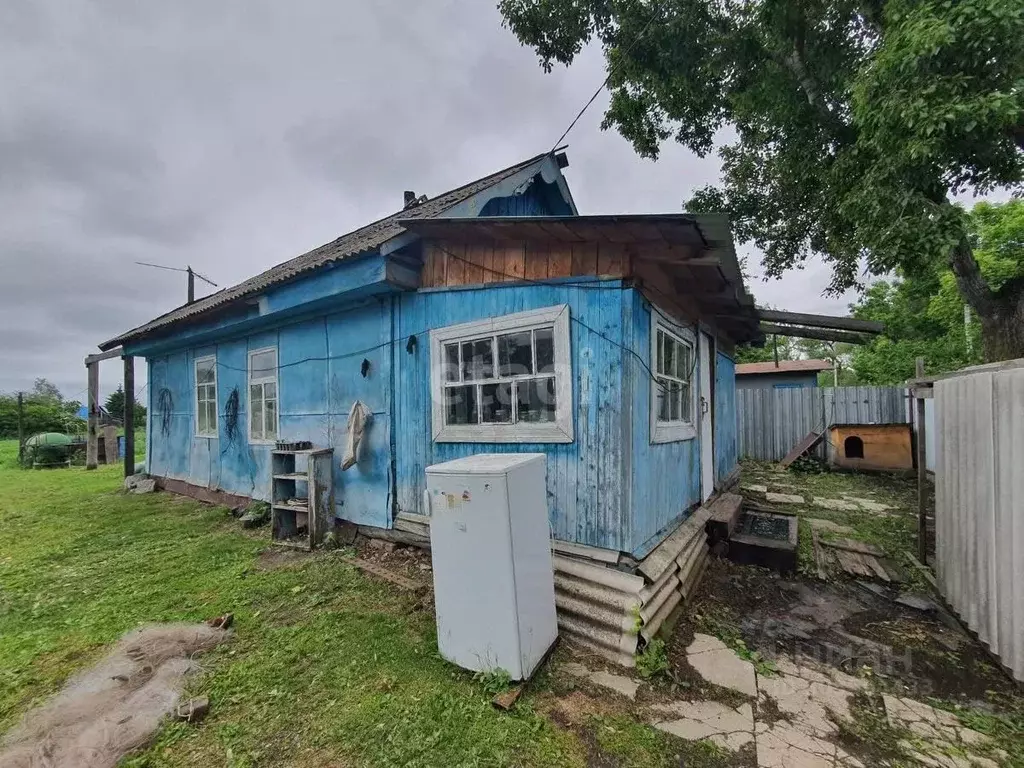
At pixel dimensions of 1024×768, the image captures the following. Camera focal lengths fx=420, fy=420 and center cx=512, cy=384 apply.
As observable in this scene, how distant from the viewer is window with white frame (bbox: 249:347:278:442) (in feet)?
21.3

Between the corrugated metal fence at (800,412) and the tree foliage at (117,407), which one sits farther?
the tree foliage at (117,407)

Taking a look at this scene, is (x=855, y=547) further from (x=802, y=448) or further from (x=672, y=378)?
(x=802, y=448)

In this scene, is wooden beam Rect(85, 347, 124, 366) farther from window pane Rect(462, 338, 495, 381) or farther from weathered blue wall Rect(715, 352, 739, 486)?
weathered blue wall Rect(715, 352, 739, 486)

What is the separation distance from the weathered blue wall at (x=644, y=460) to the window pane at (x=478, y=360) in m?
1.34

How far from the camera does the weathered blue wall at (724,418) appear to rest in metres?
6.80

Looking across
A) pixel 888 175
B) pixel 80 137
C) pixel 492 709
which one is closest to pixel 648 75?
pixel 888 175

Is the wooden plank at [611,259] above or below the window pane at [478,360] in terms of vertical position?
above

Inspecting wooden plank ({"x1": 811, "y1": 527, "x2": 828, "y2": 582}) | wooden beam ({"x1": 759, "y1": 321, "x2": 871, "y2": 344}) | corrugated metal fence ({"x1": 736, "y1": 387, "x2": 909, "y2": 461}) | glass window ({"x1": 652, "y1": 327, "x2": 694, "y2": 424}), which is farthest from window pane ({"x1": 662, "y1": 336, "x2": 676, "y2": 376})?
corrugated metal fence ({"x1": 736, "y1": 387, "x2": 909, "y2": 461})

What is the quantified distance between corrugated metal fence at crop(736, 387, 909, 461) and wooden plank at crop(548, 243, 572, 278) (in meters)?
10.2

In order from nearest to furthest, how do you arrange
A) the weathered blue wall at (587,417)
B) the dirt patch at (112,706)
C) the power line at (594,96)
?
the dirt patch at (112,706), the weathered blue wall at (587,417), the power line at (594,96)

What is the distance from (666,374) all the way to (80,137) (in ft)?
42.4

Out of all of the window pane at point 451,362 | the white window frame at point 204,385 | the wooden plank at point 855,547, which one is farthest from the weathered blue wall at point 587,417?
the white window frame at point 204,385

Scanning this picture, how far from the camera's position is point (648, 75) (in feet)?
28.9

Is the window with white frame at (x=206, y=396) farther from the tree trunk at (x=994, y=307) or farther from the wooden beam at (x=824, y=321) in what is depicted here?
the tree trunk at (x=994, y=307)
